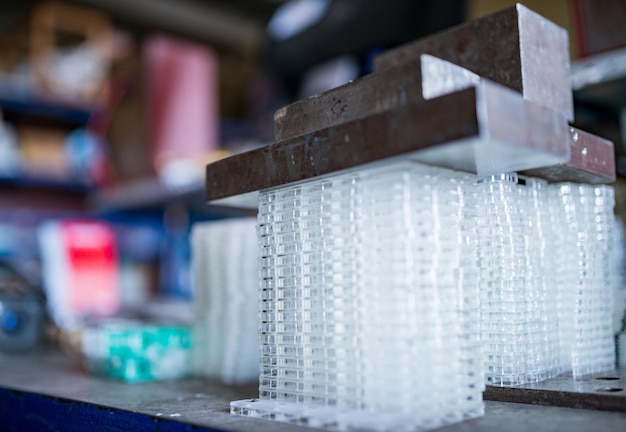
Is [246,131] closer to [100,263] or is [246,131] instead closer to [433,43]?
[100,263]

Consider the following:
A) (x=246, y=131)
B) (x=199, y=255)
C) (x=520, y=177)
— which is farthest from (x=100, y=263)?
(x=520, y=177)

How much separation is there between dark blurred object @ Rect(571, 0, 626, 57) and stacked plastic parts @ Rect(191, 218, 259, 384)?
30.5 inches

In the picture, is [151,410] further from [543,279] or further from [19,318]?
[19,318]

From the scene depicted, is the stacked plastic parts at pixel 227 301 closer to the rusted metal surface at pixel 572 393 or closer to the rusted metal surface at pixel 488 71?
the rusted metal surface at pixel 488 71

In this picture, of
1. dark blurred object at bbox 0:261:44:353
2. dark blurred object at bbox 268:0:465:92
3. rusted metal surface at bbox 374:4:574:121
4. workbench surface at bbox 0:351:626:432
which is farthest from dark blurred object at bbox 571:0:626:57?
dark blurred object at bbox 0:261:44:353

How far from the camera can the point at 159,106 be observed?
8.45ft

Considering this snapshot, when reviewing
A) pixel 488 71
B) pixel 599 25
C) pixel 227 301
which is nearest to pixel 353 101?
pixel 488 71

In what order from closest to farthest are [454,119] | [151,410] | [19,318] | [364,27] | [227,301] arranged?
[454,119], [151,410], [227,301], [19,318], [364,27]

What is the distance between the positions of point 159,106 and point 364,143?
2.08 meters

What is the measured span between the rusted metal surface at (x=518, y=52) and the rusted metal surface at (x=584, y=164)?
0.06 meters

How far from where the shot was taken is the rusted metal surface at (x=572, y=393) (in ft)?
2.35

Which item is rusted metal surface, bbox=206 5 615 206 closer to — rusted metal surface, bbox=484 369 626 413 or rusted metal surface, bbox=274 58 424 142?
rusted metal surface, bbox=274 58 424 142

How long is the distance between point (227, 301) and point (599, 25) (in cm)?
92

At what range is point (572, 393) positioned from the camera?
2.43ft
